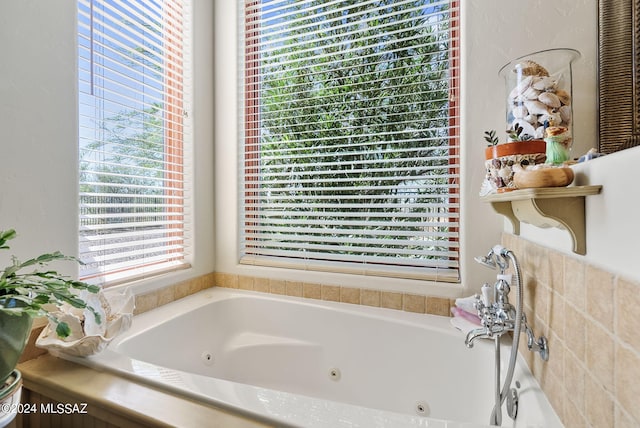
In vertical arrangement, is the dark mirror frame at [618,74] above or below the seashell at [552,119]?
above

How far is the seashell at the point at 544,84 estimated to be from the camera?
100cm

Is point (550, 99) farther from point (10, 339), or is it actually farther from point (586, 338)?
point (10, 339)

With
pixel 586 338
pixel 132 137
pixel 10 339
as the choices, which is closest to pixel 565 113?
pixel 586 338

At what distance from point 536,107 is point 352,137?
0.86 metres

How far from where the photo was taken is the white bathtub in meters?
0.92

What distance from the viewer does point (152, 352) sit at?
1354 millimetres

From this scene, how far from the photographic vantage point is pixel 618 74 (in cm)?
109

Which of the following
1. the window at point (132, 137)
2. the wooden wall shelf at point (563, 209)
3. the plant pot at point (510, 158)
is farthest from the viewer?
the window at point (132, 137)

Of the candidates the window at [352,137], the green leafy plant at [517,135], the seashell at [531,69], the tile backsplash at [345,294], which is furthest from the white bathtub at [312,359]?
the seashell at [531,69]

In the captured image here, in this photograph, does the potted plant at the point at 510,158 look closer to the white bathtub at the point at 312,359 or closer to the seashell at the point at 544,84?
the seashell at the point at 544,84

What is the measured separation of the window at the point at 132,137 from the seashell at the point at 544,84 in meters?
1.69

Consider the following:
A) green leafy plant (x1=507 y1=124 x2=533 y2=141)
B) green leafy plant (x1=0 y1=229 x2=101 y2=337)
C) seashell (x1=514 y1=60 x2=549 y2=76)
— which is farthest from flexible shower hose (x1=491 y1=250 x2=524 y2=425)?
green leafy plant (x1=0 y1=229 x2=101 y2=337)

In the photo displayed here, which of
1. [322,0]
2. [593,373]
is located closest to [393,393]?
[593,373]

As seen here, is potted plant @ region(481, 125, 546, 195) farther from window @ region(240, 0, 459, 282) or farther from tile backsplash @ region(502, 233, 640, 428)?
window @ region(240, 0, 459, 282)
